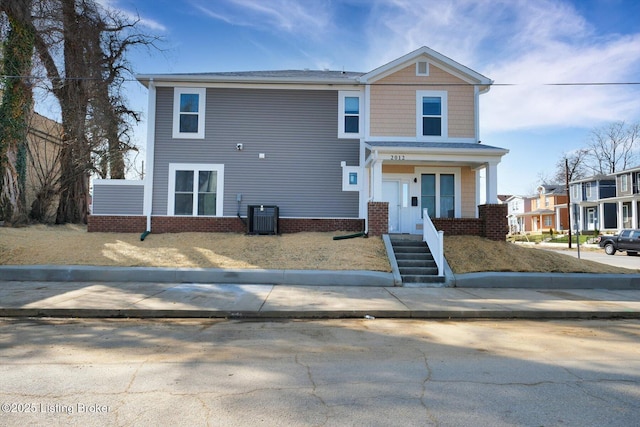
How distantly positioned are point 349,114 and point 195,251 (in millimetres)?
7785

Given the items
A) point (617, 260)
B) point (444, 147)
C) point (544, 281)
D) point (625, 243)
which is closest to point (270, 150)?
point (444, 147)

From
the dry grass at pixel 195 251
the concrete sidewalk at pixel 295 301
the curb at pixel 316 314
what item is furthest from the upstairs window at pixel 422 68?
the curb at pixel 316 314

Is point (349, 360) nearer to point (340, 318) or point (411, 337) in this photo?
point (411, 337)

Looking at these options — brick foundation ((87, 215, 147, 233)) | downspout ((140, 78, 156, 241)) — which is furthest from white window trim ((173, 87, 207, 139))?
brick foundation ((87, 215, 147, 233))

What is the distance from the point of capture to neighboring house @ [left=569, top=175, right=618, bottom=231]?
43.0 m

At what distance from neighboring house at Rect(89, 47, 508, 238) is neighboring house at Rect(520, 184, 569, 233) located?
42249mm

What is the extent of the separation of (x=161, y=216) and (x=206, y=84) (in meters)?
5.35

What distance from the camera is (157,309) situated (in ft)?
23.4

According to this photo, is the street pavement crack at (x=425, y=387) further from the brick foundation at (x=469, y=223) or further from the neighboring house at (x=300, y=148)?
the neighboring house at (x=300, y=148)

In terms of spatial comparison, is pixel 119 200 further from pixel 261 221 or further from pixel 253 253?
pixel 253 253

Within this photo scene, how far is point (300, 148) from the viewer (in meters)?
14.9

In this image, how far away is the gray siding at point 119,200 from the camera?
14.5m

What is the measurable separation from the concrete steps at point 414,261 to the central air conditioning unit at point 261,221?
427 cm

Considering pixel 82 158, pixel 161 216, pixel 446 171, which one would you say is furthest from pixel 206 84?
pixel 446 171
